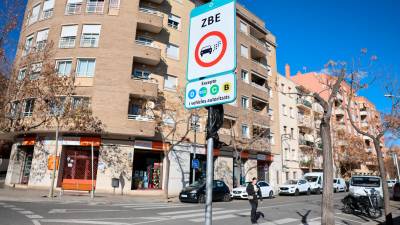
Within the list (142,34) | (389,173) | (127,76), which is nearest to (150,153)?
(127,76)

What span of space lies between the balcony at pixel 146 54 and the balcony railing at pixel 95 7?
4.08 metres

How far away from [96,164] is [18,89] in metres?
7.51

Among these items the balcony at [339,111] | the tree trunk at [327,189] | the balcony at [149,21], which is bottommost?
the tree trunk at [327,189]

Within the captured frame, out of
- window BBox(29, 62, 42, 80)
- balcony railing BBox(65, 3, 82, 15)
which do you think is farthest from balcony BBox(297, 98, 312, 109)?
window BBox(29, 62, 42, 80)

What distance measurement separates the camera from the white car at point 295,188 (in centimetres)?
2891

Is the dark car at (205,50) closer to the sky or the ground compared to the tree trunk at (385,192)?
closer to the sky

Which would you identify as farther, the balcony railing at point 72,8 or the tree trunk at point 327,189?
the balcony railing at point 72,8

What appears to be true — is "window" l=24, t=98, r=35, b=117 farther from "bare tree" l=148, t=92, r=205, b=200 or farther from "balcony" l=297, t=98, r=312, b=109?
"balcony" l=297, t=98, r=312, b=109

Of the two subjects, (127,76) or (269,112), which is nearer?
(127,76)

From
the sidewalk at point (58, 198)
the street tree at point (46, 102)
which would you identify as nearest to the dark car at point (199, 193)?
the sidewalk at point (58, 198)

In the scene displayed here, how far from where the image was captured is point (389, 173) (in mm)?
69375

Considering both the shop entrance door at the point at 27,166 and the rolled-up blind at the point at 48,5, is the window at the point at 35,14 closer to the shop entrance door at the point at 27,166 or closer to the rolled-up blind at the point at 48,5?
the rolled-up blind at the point at 48,5

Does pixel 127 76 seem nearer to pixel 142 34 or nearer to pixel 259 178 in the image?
pixel 142 34

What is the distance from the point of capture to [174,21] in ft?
95.0
